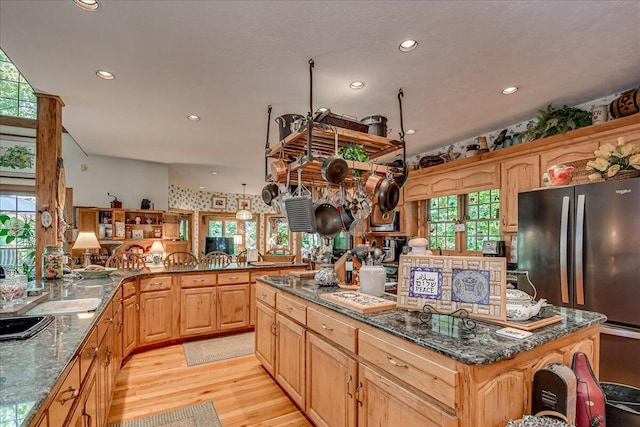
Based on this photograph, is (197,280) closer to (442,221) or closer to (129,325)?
(129,325)

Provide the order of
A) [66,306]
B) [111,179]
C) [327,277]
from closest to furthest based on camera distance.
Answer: [66,306] → [327,277] → [111,179]

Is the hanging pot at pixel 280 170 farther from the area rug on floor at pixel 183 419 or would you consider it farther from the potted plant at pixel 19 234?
the potted plant at pixel 19 234

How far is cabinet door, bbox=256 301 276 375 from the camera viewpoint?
275 centimetres

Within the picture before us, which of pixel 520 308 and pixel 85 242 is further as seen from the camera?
pixel 85 242

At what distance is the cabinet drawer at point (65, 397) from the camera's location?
→ 1.05 meters

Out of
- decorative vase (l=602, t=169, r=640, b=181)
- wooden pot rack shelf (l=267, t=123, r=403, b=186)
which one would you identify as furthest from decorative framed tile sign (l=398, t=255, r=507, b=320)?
decorative vase (l=602, t=169, r=640, b=181)

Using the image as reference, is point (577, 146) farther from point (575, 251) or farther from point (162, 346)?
point (162, 346)

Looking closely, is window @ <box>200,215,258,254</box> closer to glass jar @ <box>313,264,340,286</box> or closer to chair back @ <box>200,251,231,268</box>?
chair back @ <box>200,251,231,268</box>

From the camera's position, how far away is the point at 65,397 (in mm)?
1179

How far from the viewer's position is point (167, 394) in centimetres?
272

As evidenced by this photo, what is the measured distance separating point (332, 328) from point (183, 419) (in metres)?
1.41

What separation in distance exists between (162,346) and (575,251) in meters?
4.19

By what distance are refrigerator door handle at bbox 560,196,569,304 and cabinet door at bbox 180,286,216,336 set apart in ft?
11.6

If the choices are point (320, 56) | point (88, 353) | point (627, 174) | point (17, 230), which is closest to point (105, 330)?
point (88, 353)
